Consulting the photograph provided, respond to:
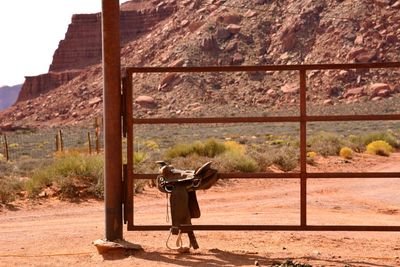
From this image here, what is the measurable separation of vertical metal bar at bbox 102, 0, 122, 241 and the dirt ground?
0.47m

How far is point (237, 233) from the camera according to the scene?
10281mm

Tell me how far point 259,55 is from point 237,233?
76.5 meters

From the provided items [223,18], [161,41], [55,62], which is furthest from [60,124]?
[55,62]

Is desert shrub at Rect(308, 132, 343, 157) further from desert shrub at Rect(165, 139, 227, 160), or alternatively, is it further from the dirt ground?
the dirt ground

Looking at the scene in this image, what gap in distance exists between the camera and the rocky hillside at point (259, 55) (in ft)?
248

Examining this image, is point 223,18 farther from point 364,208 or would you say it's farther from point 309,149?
point 364,208

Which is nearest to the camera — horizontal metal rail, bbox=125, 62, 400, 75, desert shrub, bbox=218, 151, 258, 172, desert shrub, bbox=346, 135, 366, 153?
horizontal metal rail, bbox=125, 62, 400, 75

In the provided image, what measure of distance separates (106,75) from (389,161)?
1994cm

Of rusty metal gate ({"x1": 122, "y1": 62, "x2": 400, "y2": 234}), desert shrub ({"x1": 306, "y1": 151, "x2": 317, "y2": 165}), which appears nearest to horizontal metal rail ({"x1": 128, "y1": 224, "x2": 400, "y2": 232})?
rusty metal gate ({"x1": 122, "y1": 62, "x2": 400, "y2": 234})

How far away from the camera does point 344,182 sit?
1955 centimetres

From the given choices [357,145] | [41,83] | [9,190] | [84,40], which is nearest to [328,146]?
[357,145]

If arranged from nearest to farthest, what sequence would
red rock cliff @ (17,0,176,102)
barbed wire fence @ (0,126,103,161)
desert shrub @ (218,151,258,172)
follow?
1. desert shrub @ (218,151,258,172)
2. barbed wire fence @ (0,126,103,161)
3. red rock cliff @ (17,0,176,102)

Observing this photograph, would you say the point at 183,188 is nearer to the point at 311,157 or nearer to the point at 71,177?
the point at 71,177

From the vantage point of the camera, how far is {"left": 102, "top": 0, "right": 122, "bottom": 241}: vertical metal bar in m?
8.41
